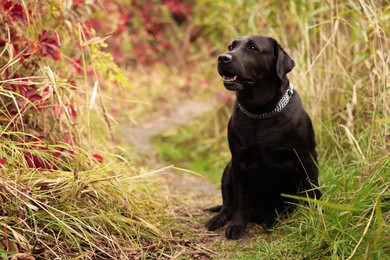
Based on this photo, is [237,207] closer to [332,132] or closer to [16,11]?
[332,132]

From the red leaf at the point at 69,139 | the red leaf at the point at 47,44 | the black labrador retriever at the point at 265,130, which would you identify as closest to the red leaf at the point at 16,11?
the red leaf at the point at 47,44

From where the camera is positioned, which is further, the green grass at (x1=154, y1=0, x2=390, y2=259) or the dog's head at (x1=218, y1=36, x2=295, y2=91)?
the dog's head at (x1=218, y1=36, x2=295, y2=91)

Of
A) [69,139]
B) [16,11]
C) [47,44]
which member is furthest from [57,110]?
[16,11]

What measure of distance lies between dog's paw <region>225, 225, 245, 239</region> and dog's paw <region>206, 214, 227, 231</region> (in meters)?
0.14

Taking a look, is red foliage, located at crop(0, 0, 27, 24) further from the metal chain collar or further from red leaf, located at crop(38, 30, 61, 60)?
the metal chain collar

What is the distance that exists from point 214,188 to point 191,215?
1.08m

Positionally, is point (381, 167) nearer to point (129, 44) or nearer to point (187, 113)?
point (187, 113)

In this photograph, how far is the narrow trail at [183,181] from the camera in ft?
10.3

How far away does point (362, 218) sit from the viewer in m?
2.19

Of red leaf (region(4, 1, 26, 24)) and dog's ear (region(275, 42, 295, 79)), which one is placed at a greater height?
red leaf (region(4, 1, 26, 24))

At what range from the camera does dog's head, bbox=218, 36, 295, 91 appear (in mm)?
2898

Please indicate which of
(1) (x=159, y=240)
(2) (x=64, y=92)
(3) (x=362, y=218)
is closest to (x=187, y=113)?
(2) (x=64, y=92)

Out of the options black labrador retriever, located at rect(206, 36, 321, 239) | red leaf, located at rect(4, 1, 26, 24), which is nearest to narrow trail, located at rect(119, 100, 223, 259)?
black labrador retriever, located at rect(206, 36, 321, 239)

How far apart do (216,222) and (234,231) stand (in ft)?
0.69
